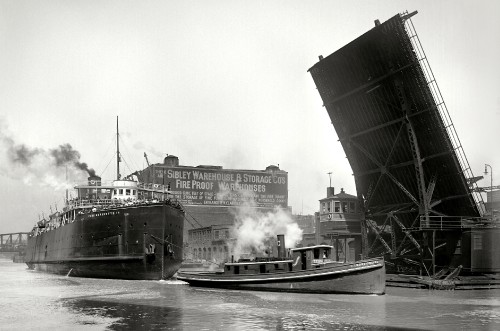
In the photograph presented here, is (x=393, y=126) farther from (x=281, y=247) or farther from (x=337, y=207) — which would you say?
(x=337, y=207)

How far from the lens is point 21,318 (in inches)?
795

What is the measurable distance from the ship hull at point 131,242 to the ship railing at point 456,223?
56.1 feet

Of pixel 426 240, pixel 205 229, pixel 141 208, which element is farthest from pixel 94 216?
pixel 205 229

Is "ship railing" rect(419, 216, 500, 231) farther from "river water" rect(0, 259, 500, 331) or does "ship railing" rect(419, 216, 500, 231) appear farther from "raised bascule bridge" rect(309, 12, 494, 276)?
"river water" rect(0, 259, 500, 331)

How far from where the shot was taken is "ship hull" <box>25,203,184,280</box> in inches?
1476

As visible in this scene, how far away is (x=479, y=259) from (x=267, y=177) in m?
51.7

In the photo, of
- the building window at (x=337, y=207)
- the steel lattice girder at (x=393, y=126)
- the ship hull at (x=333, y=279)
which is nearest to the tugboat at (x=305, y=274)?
the ship hull at (x=333, y=279)

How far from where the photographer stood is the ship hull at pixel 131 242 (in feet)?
123

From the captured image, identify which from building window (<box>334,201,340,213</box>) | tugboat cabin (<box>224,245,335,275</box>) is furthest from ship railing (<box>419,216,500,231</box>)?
building window (<box>334,201,340,213</box>)

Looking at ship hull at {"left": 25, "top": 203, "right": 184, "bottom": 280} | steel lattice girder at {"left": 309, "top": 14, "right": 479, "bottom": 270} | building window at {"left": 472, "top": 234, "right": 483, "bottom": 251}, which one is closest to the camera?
steel lattice girder at {"left": 309, "top": 14, "right": 479, "bottom": 270}

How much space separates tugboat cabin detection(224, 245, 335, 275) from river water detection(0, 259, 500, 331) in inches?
66.6

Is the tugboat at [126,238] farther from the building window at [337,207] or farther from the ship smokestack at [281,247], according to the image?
the building window at [337,207]

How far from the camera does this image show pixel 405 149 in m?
33.6

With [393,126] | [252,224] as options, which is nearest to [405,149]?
[393,126]
